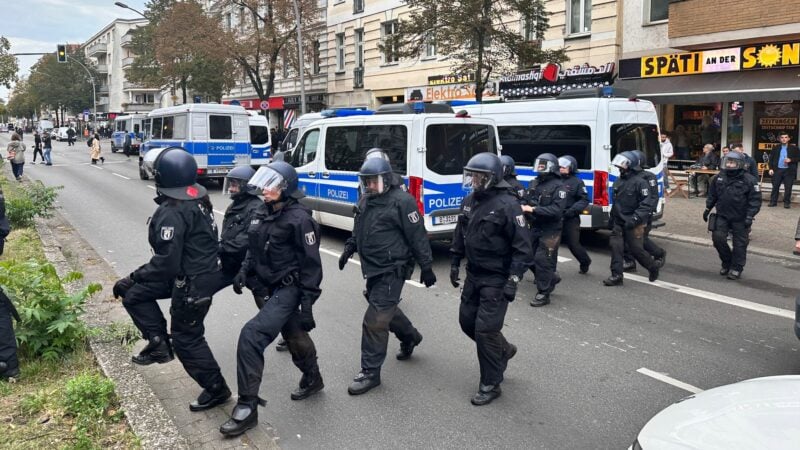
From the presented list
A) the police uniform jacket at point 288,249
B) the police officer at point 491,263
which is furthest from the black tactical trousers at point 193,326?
the police officer at point 491,263

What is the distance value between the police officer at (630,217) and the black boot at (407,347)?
3.79 metres

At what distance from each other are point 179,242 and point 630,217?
6.19 meters

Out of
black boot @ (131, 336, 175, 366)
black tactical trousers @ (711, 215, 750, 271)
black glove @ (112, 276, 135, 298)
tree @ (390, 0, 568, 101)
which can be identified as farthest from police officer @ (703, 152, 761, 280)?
tree @ (390, 0, 568, 101)

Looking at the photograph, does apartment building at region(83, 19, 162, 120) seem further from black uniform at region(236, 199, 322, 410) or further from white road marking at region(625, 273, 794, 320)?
black uniform at region(236, 199, 322, 410)

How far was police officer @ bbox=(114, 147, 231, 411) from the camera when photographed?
4.32 metres

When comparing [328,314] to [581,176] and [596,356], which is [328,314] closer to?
[596,356]

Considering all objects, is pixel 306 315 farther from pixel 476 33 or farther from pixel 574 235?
pixel 476 33

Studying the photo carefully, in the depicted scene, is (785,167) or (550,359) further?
(785,167)

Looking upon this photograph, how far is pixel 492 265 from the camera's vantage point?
16.3 ft

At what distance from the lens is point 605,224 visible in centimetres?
1088

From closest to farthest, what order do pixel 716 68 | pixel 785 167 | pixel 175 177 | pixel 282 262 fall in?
pixel 175 177 < pixel 282 262 < pixel 785 167 < pixel 716 68

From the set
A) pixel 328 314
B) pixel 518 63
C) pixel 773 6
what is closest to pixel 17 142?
pixel 518 63

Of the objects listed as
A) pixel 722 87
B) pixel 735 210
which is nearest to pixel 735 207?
pixel 735 210

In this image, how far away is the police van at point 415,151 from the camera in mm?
9602
